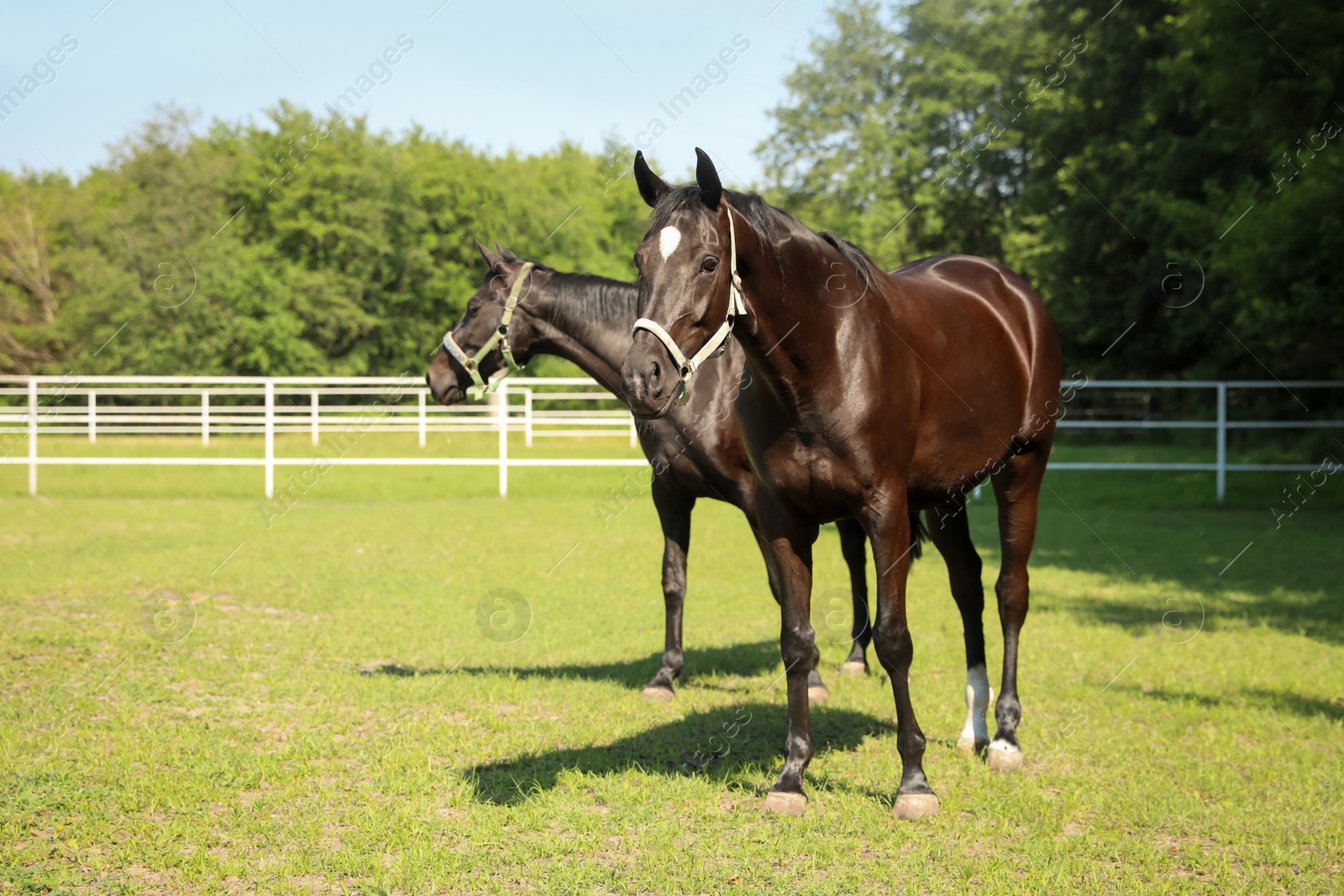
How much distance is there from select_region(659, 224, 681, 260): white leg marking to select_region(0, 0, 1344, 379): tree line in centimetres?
1354

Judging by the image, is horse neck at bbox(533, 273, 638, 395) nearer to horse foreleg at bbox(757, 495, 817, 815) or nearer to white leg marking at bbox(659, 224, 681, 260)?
horse foreleg at bbox(757, 495, 817, 815)

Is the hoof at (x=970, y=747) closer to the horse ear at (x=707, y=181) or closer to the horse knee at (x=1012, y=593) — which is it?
the horse knee at (x=1012, y=593)

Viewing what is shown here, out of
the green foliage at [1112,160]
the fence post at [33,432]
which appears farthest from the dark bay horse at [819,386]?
the fence post at [33,432]

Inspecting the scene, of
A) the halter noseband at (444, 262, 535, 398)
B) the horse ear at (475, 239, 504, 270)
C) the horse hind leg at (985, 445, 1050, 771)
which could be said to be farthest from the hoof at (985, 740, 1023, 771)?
the horse ear at (475, 239, 504, 270)

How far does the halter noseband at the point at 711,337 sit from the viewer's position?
3.13m

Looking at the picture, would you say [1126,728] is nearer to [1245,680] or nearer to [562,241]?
[1245,680]

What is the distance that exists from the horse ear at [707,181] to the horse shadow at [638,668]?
129 inches

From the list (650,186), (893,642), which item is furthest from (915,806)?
(650,186)

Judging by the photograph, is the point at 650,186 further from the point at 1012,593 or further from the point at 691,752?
the point at 1012,593

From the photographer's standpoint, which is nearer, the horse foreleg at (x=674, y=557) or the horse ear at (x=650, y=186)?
the horse ear at (x=650, y=186)

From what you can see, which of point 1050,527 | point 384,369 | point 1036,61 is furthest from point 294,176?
point 1050,527

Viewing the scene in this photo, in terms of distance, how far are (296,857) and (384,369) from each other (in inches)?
1345

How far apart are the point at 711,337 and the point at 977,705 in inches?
95.0

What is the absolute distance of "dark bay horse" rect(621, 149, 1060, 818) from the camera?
3234 mm
